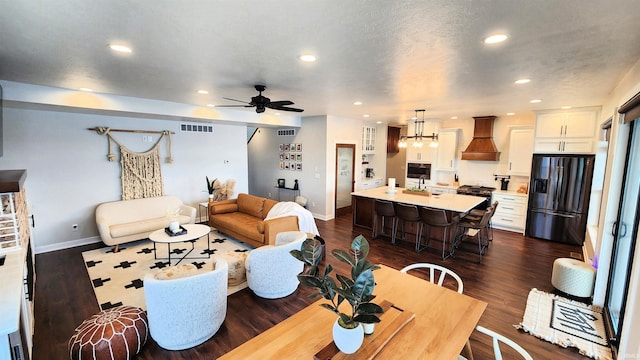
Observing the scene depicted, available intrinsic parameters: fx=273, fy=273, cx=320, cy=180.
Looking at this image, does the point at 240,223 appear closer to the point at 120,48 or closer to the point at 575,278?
the point at 120,48

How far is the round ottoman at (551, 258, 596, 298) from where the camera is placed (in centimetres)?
326

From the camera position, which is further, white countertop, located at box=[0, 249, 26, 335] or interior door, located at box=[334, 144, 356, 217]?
interior door, located at box=[334, 144, 356, 217]

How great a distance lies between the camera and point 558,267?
345 centimetres

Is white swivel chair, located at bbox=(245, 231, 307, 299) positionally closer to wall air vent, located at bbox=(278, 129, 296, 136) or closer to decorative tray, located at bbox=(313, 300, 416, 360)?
decorative tray, located at bbox=(313, 300, 416, 360)

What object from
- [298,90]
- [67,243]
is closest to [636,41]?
[298,90]

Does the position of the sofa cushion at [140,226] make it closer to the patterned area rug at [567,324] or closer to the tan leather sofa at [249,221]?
the tan leather sofa at [249,221]

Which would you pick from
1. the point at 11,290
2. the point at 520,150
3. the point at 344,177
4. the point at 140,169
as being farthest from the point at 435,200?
the point at 140,169

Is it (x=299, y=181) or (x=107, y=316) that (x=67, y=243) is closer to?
(x=107, y=316)

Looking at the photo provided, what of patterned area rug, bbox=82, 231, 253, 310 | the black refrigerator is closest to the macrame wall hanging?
patterned area rug, bbox=82, 231, 253, 310

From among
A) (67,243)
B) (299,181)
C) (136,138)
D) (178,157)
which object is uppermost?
(136,138)

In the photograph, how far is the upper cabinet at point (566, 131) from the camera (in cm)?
500

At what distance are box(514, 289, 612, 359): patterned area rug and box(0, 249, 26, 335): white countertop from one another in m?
4.05

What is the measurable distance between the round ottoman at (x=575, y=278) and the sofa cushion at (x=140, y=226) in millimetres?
5934

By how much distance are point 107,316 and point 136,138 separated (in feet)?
13.7
